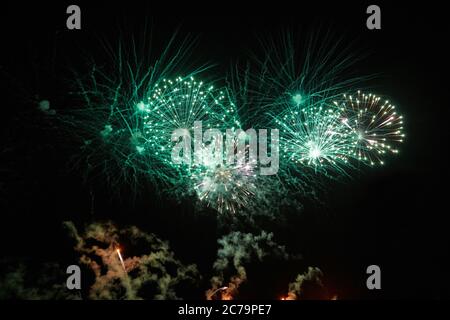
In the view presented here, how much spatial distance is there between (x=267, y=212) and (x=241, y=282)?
2.47 metres

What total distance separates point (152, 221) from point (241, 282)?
3.52 metres

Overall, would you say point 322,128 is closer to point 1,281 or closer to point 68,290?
point 68,290

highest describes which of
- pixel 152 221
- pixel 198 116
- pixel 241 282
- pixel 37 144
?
pixel 198 116

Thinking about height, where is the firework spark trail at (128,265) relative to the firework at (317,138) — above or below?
below

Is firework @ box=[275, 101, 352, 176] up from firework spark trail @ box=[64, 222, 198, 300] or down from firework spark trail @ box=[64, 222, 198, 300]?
up

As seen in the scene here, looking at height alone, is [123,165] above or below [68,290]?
above

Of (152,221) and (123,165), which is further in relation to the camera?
(152,221)

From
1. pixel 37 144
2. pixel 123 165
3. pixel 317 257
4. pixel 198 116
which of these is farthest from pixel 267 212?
pixel 37 144

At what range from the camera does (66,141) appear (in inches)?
367

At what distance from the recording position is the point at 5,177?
9.05 meters
